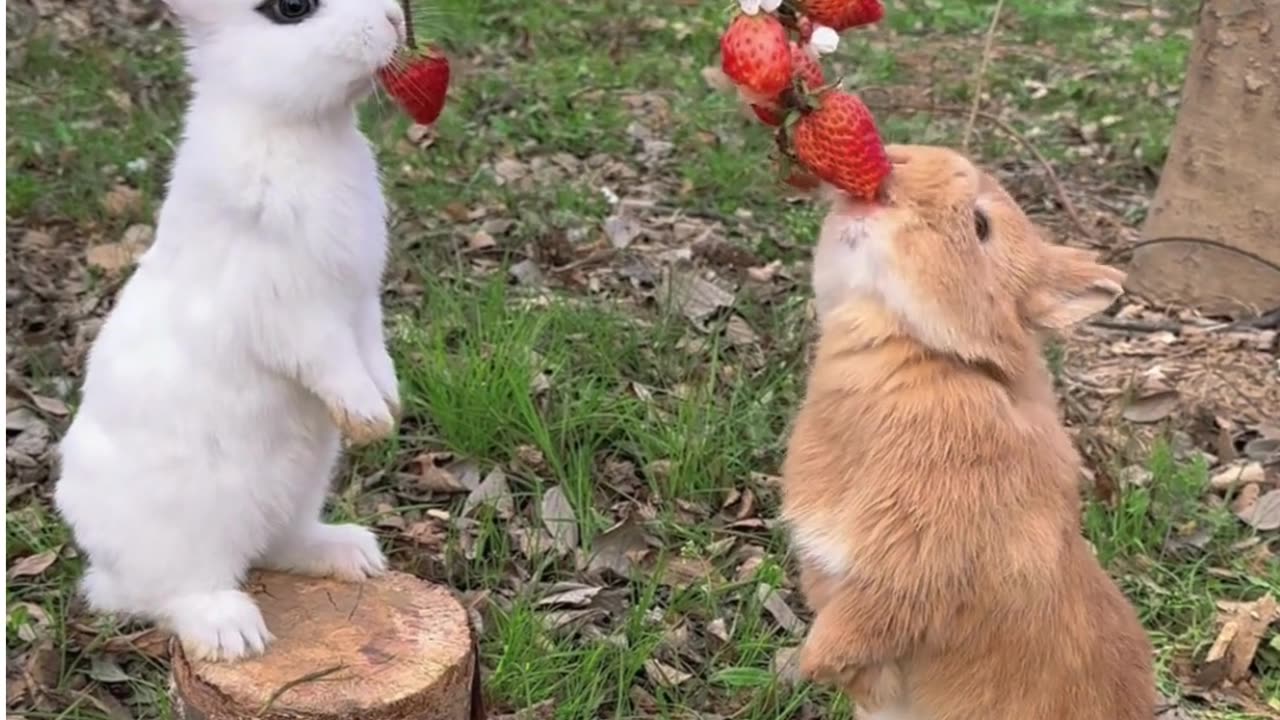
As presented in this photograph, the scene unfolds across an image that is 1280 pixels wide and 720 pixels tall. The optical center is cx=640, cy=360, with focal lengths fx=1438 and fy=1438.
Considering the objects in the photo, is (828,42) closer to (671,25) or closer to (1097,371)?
(1097,371)

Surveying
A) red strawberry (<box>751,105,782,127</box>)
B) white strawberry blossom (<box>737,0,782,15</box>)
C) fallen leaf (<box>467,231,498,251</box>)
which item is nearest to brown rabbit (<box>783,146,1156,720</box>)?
red strawberry (<box>751,105,782,127</box>)

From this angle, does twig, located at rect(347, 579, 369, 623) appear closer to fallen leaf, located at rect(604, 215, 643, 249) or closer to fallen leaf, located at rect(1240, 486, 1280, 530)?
fallen leaf, located at rect(1240, 486, 1280, 530)

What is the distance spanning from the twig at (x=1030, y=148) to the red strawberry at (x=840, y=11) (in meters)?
1.84

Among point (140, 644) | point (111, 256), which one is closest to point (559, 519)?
point (140, 644)

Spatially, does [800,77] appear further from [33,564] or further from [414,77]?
[33,564]

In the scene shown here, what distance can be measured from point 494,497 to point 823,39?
1.76 m

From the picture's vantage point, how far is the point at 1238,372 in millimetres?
4348

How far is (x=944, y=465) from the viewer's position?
2115 mm

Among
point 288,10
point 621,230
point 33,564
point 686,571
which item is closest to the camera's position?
point 288,10

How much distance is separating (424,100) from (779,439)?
187 centimetres

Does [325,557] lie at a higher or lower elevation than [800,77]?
lower

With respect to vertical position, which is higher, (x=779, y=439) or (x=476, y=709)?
(x=476, y=709)

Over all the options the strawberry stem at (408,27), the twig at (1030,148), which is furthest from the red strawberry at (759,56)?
the twig at (1030,148)

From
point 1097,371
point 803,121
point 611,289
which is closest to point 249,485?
point 803,121
